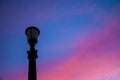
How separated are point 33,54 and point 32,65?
0.40 meters

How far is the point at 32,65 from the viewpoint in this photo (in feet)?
25.2

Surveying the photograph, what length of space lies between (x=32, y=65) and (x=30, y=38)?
1046mm

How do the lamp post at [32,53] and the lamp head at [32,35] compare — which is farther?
the lamp head at [32,35]

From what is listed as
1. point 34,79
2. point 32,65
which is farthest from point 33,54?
point 34,79

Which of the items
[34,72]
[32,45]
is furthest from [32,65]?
[32,45]

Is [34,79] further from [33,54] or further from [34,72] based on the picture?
[33,54]

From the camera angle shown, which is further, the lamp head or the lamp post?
the lamp head

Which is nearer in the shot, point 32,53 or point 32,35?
point 32,53

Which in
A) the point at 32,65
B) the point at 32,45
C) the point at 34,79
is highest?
the point at 32,45

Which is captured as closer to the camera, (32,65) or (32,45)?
(32,65)

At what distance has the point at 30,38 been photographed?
826cm

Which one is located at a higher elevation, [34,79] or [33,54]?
[33,54]

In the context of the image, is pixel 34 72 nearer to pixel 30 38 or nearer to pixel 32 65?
pixel 32 65

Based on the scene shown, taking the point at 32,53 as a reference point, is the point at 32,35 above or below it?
above
